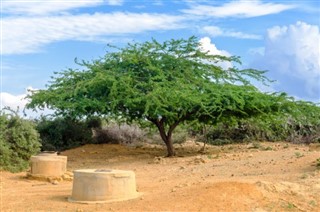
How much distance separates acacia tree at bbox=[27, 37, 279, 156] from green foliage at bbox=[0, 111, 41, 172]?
2.51 meters

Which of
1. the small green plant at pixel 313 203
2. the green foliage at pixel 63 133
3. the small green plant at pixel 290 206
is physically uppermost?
the green foliage at pixel 63 133

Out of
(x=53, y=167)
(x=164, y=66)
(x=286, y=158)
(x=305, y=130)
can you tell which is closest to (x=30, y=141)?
(x=53, y=167)

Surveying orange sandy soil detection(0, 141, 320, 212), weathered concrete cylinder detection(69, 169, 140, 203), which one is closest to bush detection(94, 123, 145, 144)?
orange sandy soil detection(0, 141, 320, 212)

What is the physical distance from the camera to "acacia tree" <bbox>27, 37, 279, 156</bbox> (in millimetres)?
21281

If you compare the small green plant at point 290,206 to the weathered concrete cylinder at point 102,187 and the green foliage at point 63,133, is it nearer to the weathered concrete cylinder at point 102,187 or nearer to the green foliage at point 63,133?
the weathered concrete cylinder at point 102,187

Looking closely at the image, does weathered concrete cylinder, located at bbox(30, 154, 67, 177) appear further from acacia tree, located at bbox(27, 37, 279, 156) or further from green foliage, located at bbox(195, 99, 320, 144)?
green foliage, located at bbox(195, 99, 320, 144)

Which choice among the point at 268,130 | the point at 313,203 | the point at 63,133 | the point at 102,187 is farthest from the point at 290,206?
the point at 63,133

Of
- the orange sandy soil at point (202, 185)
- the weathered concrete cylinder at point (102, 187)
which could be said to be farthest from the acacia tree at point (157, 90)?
the weathered concrete cylinder at point (102, 187)

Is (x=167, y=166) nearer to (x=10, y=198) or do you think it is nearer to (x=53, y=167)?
(x=53, y=167)

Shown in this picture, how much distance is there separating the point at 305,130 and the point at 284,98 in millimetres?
6184

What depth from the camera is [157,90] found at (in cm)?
2091

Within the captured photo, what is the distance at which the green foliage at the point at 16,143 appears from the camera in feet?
61.2

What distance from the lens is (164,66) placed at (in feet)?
76.2

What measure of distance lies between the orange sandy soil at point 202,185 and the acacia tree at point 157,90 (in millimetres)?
1886
